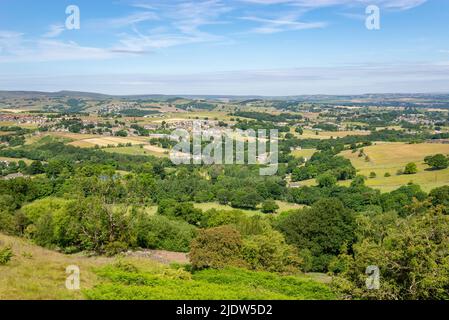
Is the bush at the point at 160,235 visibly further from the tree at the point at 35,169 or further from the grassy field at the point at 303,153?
the grassy field at the point at 303,153

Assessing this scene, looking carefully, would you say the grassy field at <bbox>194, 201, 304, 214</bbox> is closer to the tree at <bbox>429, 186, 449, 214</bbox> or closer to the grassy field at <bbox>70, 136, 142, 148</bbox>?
the tree at <bbox>429, 186, 449, 214</bbox>

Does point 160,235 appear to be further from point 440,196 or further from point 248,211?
point 440,196

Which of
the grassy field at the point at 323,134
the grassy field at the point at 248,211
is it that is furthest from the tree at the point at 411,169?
the grassy field at the point at 323,134
